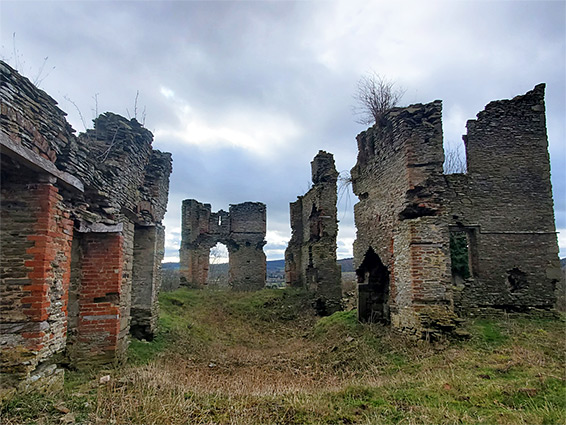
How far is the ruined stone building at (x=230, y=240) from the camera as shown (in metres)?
23.7

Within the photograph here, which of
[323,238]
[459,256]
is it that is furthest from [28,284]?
[459,256]

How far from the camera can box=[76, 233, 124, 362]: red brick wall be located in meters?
7.13

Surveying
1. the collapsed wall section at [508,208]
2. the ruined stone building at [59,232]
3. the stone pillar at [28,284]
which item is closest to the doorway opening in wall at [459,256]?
the collapsed wall section at [508,208]

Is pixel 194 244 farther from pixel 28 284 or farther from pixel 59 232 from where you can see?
pixel 28 284

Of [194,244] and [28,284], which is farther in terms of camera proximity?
[194,244]

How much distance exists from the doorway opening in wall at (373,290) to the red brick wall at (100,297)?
292 inches

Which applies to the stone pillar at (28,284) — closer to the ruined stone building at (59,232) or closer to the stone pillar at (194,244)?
the ruined stone building at (59,232)

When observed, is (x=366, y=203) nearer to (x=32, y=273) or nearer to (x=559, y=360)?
(x=559, y=360)

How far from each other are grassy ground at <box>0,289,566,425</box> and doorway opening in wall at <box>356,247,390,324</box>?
2.38ft

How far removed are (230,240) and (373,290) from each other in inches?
559

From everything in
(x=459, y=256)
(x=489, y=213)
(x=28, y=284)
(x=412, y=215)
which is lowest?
(x=28, y=284)

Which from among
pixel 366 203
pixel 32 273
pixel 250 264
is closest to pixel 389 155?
pixel 366 203

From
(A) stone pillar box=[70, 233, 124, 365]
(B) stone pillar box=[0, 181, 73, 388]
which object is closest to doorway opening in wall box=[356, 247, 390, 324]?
(A) stone pillar box=[70, 233, 124, 365]

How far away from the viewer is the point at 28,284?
4875 mm
